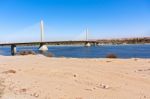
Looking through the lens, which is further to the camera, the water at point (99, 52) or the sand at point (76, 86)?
the water at point (99, 52)

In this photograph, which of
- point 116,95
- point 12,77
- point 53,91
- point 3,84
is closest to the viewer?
point 116,95

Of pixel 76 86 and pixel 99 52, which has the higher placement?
pixel 76 86

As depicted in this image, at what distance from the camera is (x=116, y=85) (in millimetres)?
12039

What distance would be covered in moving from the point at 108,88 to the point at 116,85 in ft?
2.27

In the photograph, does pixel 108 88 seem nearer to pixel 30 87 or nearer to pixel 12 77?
pixel 30 87

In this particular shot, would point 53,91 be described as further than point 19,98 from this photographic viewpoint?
Yes

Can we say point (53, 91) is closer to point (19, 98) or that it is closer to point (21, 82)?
point (19, 98)

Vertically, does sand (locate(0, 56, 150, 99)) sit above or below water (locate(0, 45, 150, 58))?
above

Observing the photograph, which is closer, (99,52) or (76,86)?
(76,86)

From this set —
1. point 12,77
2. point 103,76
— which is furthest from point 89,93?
point 12,77

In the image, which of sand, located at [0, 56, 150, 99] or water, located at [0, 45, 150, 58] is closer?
sand, located at [0, 56, 150, 99]

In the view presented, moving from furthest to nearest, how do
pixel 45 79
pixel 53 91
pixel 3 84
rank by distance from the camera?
1. pixel 45 79
2. pixel 3 84
3. pixel 53 91

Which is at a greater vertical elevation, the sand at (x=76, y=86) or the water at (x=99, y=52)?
the sand at (x=76, y=86)

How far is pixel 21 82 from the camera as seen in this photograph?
44.8 ft
